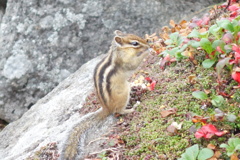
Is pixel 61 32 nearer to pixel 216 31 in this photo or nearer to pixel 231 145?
pixel 216 31

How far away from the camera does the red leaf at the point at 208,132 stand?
3127mm

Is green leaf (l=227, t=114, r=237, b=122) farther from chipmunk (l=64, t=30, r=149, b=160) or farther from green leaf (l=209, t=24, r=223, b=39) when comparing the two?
chipmunk (l=64, t=30, r=149, b=160)

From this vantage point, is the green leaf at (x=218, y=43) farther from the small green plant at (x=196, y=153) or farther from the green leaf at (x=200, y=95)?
the small green plant at (x=196, y=153)

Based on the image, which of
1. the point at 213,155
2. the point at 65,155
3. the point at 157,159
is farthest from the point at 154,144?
the point at 65,155

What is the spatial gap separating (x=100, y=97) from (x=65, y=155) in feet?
2.61

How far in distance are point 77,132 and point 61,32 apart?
10.6 feet

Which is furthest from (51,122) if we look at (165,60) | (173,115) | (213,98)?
(213,98)

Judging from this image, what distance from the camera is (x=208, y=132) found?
3160 millimetres

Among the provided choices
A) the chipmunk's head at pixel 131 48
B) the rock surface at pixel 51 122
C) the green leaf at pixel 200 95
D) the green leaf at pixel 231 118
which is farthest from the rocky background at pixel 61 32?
the green leaf at pixel 231 118

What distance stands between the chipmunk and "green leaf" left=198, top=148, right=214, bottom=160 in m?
1.25

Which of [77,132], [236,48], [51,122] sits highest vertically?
[236,48]

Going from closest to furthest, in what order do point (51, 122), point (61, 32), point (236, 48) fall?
point (236, 48), point (51, 122), point (61, 32)

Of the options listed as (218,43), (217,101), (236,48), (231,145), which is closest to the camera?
(231,145)

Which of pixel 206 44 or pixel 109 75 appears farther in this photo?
pixel 109 75
